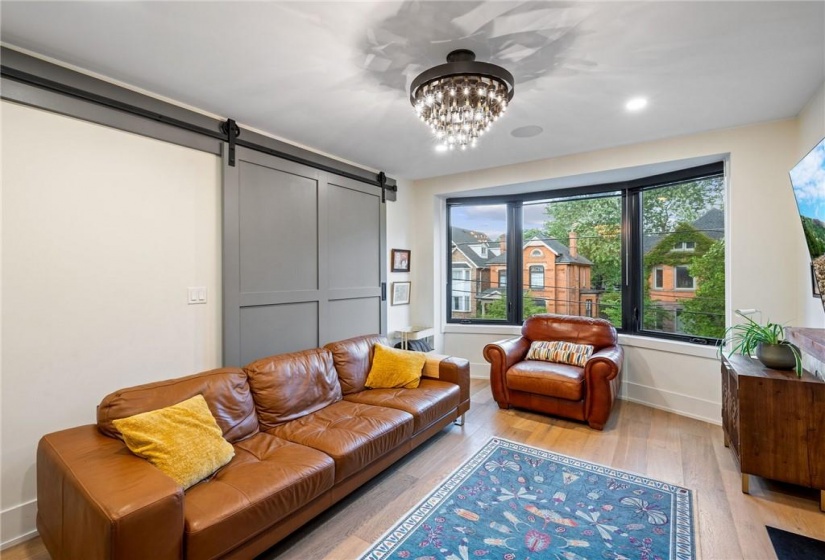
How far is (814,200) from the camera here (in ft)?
6.38

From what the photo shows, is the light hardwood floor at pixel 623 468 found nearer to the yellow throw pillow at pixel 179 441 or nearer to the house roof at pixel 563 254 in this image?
the yellow throw pillow at pixel 179 441

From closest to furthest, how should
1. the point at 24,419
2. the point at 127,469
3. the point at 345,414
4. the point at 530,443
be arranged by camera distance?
the point at 127,469 → the point at 24,419 → the point at 345,414 → the point at 530,443

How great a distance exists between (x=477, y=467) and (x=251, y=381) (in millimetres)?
1687

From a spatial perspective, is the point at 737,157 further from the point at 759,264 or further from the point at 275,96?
the point at 275,96

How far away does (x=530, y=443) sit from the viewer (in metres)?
3.04

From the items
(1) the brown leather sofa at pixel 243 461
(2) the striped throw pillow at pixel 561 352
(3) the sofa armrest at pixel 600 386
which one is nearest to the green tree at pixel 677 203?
(2) the striped throw pillow at pixel 561 352

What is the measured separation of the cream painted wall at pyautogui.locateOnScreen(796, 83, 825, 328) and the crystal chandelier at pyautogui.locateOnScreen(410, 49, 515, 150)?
2174mm

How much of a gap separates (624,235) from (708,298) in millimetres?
995

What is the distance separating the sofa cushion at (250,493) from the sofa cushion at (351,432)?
9cm

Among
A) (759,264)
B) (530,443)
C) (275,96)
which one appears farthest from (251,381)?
(759,264)

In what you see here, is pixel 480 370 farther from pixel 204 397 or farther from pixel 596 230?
pixel 204 397

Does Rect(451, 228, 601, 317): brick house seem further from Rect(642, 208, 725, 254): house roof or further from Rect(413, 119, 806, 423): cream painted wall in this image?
Rect(642, 208, 725, 254): house roof

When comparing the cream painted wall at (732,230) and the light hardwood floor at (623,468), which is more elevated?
the cream painted wall at (732,230)

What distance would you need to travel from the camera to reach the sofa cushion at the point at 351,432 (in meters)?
2.16
